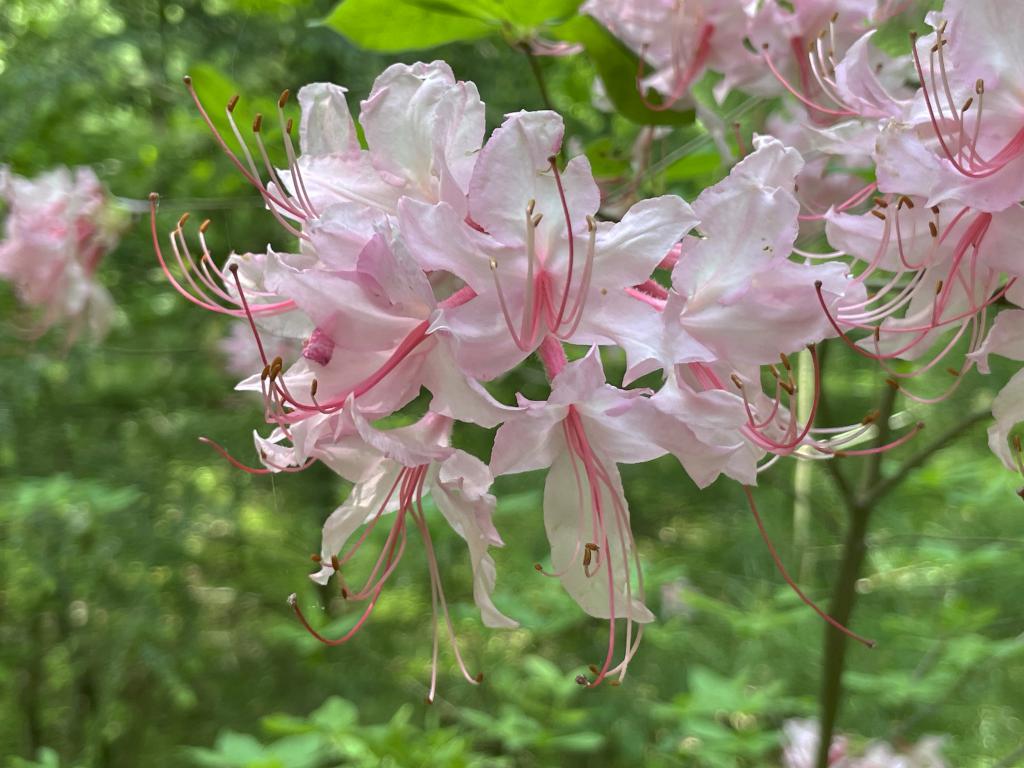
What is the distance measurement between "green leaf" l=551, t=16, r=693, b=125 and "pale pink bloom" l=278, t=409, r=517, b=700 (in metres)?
0.37

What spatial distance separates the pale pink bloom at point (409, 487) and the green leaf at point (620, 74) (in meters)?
0.37

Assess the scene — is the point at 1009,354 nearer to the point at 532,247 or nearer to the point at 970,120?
the point at 970,120

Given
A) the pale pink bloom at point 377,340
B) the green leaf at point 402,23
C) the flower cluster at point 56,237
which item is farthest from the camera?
the flower cluster at point 56,237

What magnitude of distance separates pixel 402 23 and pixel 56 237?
94 centimetres

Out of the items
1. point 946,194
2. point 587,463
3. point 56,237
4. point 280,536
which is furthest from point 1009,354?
point 280,536

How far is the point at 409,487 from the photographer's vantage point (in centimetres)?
55

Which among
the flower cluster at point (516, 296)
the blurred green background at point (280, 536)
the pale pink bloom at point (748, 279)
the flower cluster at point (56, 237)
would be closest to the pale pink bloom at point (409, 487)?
the flower cluster at point (516, 296)

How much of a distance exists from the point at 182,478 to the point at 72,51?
32.8 inches

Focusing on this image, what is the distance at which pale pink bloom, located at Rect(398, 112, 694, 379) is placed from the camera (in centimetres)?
44

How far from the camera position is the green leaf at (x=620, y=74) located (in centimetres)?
77

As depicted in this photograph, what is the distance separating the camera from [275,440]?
1.83 feet

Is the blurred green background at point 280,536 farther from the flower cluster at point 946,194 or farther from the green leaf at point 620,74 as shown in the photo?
the flower cluster at point 946,194

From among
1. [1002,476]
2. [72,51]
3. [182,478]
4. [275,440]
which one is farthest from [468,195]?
[182,478]

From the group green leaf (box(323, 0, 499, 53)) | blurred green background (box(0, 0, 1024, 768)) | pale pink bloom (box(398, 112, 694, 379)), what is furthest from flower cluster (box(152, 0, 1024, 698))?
blurred green background (box(0, 0, 1024, 768))
